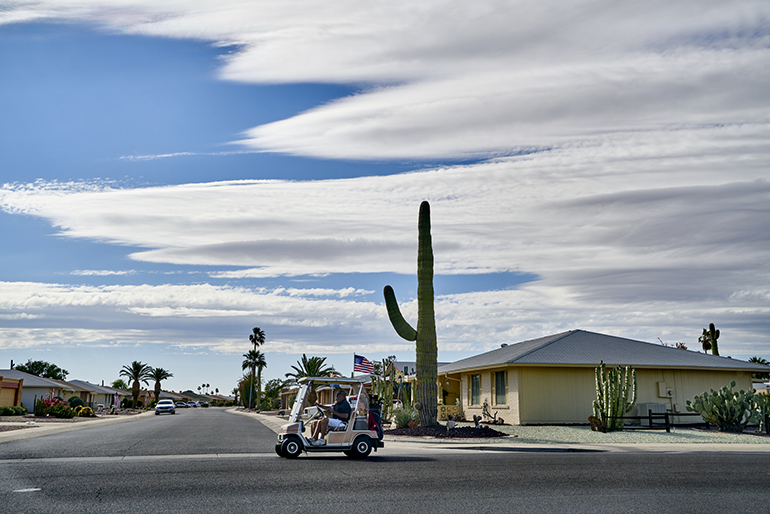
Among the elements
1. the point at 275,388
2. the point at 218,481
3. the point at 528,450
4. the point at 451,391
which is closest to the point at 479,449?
the point at 528,450

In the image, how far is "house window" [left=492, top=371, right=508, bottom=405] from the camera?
31641mm

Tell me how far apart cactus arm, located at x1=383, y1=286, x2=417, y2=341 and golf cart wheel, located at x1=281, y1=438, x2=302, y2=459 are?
36.8 feet

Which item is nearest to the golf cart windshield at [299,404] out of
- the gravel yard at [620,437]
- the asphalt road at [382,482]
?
the asphalt road at [382,482]

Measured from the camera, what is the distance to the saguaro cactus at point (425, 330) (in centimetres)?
2605

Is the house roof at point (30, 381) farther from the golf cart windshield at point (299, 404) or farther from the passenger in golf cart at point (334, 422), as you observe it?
the passenger in golf cart at point (334, 422)

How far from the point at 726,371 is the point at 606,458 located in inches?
754

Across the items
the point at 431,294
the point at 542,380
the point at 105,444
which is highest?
the point at 431,294

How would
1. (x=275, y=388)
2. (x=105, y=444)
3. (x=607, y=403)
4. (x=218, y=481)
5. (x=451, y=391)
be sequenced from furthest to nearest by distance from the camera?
1. (x=275, y=388)
2. (x=451, y=391)
3. (x=607, y=403)
4. (x=105, y=444)
5. (x=218, y=481)

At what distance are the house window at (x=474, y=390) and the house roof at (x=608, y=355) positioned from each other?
1.15 m

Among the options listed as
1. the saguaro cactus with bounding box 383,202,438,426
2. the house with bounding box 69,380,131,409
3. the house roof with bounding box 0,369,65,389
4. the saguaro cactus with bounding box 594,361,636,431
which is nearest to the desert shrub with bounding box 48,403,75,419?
the house roof with bounding box 0,369,65,389

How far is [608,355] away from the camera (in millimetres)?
31562

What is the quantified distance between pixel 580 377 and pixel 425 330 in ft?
30.0

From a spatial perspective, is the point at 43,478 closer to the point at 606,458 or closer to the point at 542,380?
the point at 606,458

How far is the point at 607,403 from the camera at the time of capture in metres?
25.5
